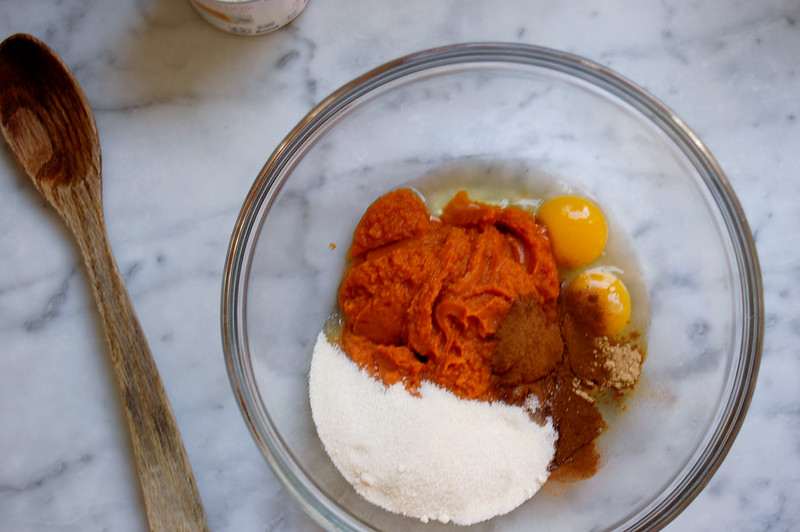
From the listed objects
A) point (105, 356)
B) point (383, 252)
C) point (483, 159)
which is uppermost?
Result: point (483, 159)

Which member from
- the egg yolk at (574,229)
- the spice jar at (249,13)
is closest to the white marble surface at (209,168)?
the spice jar at (249,13)

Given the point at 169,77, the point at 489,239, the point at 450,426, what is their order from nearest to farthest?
1. the point at 450,426
2. the point at 489,239
3. the point at 169,77

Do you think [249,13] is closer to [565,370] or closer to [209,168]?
[209,168]

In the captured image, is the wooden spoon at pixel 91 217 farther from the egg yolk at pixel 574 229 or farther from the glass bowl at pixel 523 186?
the egg yolk at pixel 574 229

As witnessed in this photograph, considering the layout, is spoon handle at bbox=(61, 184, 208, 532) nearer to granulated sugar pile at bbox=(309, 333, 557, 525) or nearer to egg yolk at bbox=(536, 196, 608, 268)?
granulated sugar pile at bbox=(309, 333, 557, 525)

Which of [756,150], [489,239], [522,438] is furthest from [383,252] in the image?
[756,150]

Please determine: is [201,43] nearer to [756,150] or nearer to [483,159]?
[483,159]
